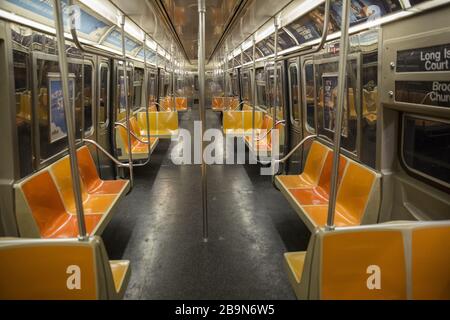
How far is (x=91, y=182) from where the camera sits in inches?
158

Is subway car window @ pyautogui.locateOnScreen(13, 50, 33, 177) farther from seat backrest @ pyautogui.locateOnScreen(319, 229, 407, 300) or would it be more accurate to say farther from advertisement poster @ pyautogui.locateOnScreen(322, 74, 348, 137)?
advertisement poster @ pyautogui.locateOnScreen(322, 74, 348, 137)

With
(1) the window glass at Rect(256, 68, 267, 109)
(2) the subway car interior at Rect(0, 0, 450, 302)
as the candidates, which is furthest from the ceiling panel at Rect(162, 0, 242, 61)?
(1) the window glass at Rect(256, 68, 267, 109)

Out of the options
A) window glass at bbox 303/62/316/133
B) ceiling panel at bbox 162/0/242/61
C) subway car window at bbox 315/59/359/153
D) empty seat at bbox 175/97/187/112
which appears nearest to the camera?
subway car window at bbox 315/59/359/153

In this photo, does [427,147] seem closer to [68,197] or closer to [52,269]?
[52,269]

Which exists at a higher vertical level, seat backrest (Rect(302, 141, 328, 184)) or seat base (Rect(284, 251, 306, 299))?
seat backrest (Rect(302, 141, 328, 184))

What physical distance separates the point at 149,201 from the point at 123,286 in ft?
9.23

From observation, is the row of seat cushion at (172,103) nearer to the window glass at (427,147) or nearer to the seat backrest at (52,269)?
the window glass at (427,147)

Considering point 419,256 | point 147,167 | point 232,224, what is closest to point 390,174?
point 419,256

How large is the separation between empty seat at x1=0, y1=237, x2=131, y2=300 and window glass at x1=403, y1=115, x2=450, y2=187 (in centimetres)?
212

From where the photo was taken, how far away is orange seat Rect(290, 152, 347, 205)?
3.44 metres

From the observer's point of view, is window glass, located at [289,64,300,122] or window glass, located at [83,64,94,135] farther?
window glass, located at [289,64,300,122]

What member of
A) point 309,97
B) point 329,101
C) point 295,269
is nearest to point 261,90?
point 309,97

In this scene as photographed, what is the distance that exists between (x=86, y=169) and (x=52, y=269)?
232 centimetres
